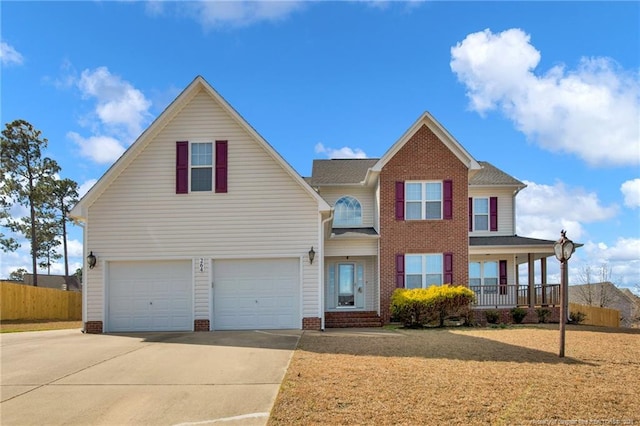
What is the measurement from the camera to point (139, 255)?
15375 millimetres

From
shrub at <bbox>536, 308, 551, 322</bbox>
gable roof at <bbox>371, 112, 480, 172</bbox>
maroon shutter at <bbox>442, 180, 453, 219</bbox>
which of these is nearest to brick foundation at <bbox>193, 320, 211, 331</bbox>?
gable roof at <bbox>371, 112, 480, 172</bbox>

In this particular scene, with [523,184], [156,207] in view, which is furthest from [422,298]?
[156,207]

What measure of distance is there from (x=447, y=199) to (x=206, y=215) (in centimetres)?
917

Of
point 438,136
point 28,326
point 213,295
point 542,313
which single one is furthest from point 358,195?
point 28,326

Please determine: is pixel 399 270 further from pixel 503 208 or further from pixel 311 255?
pixel 503 208

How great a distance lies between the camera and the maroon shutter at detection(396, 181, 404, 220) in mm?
18812

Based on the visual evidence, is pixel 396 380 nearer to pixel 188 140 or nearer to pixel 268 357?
pixel 268 357

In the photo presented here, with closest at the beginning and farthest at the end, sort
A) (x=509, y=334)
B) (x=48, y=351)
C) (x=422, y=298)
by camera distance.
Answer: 1. (x=48, y=351)
2. (x=509, y=334)
3. (x=422, y=298)

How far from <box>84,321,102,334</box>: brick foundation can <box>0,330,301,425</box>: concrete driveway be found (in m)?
2.41

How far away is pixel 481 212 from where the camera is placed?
71.5 feet

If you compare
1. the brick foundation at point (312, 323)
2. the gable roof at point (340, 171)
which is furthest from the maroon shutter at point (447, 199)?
the brick foundation at point (312, 323)

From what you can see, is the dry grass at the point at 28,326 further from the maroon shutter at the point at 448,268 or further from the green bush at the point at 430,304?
the maroon shutter at the point at 448,268

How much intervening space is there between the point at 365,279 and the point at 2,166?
27.4m

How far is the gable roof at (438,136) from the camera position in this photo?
1855cm
